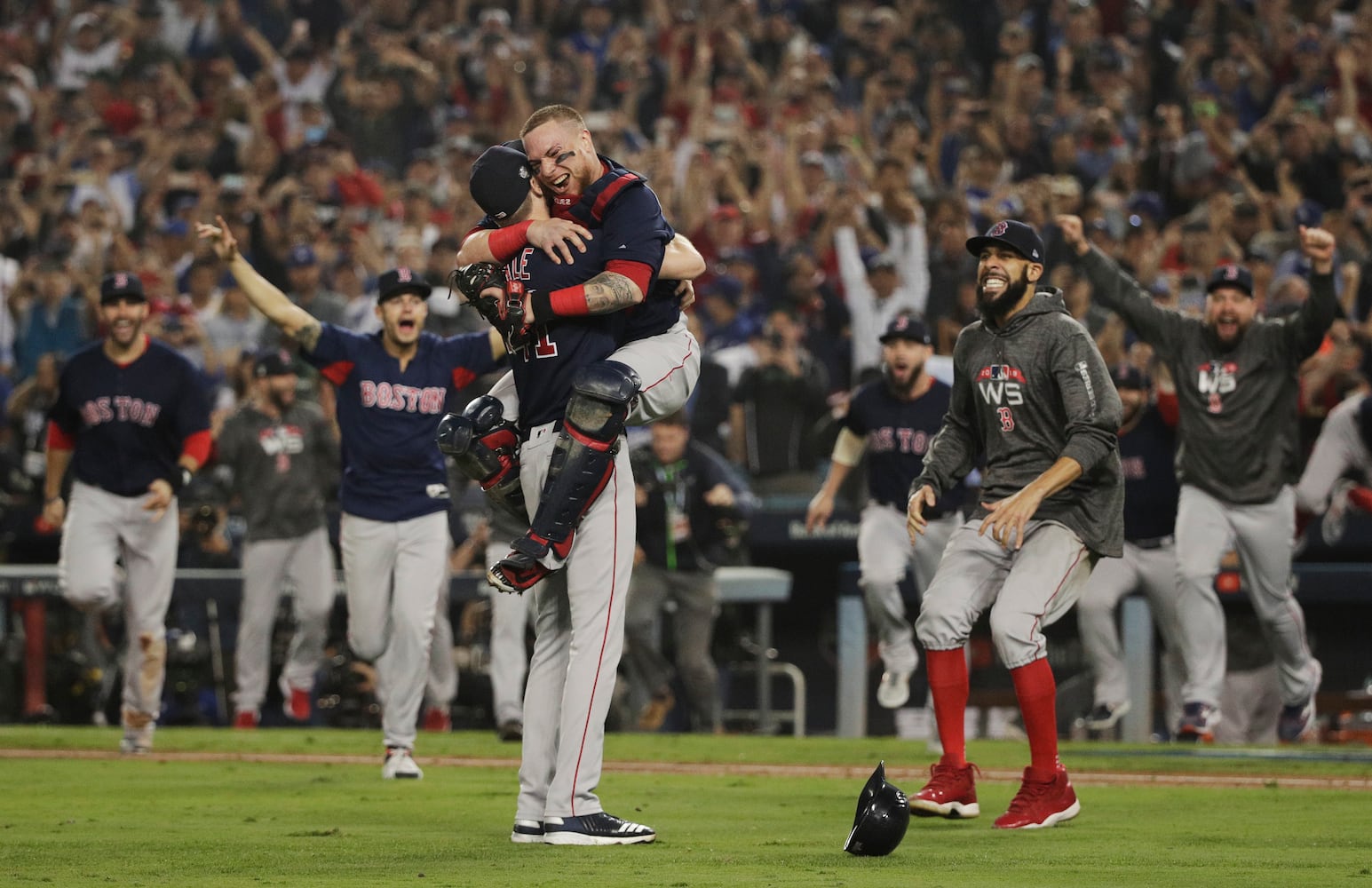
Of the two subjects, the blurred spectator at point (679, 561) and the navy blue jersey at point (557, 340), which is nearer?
the navy blue jersey at point (557, 340)

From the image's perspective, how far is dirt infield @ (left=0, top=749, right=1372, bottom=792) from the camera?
351 inches

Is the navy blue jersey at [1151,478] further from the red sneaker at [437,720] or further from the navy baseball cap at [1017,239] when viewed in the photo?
the navy baseball cap at [1017,239]

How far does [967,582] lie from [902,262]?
904 cm

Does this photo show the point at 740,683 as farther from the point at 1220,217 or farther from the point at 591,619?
the point at 591,619

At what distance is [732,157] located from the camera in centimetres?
1791

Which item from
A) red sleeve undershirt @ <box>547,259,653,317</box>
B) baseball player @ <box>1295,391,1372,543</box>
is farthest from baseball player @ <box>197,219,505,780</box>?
baseball player @ <box>1295,391,1372,543</box>

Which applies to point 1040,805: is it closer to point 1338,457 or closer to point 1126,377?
point 1126,377

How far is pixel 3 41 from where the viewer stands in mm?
21641

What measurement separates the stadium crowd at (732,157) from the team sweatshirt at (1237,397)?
252 cm

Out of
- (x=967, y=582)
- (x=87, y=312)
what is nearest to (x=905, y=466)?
(x=967, y=582)

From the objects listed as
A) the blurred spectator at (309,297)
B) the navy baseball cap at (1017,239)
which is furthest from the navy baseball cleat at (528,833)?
the blurred spectator at (309,297)

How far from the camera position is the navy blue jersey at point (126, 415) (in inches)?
420

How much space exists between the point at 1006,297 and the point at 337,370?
12.8 ft

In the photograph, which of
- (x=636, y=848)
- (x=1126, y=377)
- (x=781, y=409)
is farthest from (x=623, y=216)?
(x=781, y=409)
